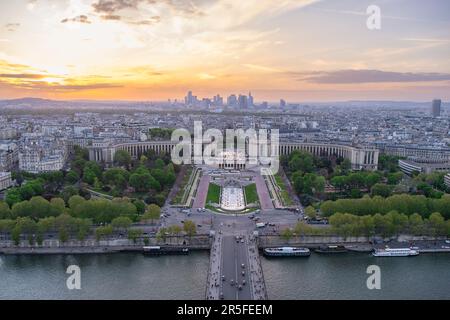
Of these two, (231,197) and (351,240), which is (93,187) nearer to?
(231,197)

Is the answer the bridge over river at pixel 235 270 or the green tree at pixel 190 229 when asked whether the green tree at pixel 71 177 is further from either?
the bridge over river at pixel 235 270

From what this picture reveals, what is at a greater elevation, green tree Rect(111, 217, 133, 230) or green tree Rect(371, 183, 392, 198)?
green tree Rect(371, 183, 392, 198)

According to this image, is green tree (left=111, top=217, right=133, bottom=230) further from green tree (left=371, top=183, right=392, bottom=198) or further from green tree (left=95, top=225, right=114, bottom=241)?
green tree (left=371, top=183, right=392, bottom=198)

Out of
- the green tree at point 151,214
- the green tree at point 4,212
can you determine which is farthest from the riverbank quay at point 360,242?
the green tree at point 4,212

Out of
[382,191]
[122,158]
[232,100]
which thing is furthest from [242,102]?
[382,191]

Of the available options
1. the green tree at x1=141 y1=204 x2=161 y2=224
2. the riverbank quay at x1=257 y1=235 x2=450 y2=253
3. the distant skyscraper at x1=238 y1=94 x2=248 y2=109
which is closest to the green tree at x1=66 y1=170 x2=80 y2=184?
the green tree at x1=141 y1=204 x2=161 y2=224
